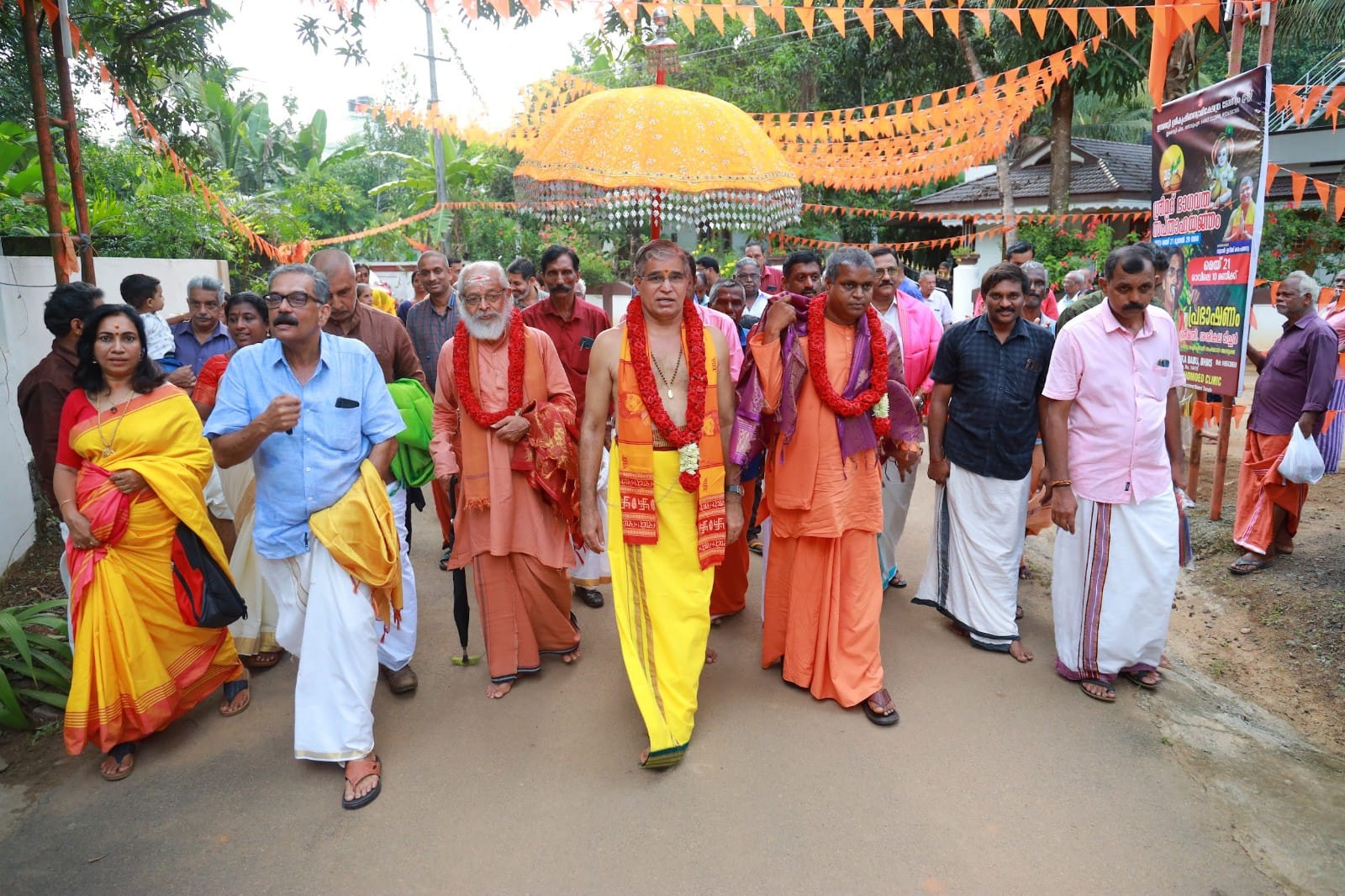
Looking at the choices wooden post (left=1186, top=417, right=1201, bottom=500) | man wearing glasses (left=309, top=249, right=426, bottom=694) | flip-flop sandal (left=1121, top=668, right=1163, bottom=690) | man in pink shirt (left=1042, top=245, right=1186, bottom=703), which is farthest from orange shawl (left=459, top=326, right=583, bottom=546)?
wooden post (left=1186, top=417, right=1201, bottom=500)

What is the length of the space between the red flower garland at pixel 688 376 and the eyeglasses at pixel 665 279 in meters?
0.09

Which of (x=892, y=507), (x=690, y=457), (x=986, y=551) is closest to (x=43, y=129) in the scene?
(x=690, y=457)

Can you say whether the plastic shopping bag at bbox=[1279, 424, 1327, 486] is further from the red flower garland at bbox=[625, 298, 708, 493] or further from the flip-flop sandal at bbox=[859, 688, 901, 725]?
the red flower garland at bbox=[625, 298, 708, 493]

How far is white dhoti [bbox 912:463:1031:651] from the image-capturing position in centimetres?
436

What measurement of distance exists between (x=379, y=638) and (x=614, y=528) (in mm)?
1083

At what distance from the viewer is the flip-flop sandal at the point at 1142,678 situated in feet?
13.2

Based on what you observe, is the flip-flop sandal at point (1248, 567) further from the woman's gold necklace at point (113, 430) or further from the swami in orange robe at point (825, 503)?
the woman's gold necklace at point (113, 430)

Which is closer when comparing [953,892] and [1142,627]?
[953,892]

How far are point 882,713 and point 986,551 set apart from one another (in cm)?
121

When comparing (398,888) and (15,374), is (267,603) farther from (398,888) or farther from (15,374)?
(15,374)

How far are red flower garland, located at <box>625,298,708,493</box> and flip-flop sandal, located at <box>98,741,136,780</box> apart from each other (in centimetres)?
252

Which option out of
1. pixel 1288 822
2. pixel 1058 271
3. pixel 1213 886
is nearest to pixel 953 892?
pixel 1213 886

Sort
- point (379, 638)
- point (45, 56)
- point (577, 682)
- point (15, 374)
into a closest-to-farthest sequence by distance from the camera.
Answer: point (379, 638)
point (577, 682)
point (15, 374)
point (45, 56)

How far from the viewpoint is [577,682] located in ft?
13.5
